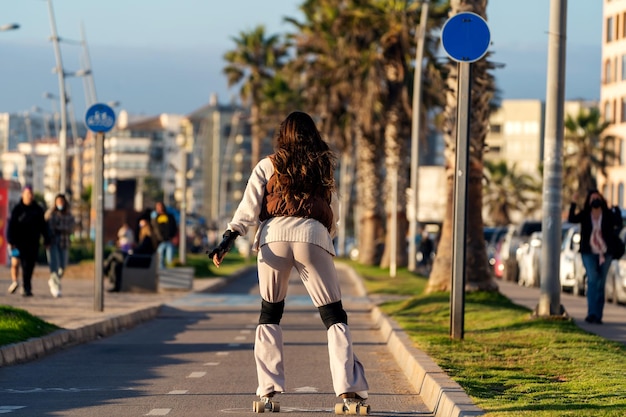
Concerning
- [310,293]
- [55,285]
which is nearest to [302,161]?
[310,293]

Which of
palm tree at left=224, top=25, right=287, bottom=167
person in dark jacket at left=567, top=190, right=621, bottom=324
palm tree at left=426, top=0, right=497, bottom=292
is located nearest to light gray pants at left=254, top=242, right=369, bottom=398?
person in dark jacket at left=567, top=190, right=621, bottom=324

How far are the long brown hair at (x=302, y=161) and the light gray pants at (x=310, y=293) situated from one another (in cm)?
39

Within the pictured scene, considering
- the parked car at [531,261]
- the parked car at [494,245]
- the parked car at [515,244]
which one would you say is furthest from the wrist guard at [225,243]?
the parked car at [494,245]

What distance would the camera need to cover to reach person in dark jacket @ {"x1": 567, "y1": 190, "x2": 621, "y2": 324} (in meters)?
19.1

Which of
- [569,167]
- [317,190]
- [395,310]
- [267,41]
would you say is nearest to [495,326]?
[395,310]

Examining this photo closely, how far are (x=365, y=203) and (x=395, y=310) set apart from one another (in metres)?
31.4

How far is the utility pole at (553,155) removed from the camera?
16594 mm

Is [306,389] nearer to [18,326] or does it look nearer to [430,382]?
[430,382]

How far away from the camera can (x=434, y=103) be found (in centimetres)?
4853

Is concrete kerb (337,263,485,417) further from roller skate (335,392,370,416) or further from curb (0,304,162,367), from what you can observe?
curb (0,304,162,367)

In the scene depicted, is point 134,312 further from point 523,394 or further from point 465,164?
point 523,394

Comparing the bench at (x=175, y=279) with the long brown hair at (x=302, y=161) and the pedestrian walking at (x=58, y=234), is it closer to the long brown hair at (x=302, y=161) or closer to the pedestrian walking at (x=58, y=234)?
the pedestrian walking at (x=58, y=234)

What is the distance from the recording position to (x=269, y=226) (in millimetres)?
9094

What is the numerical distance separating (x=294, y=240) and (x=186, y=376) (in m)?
3.53
